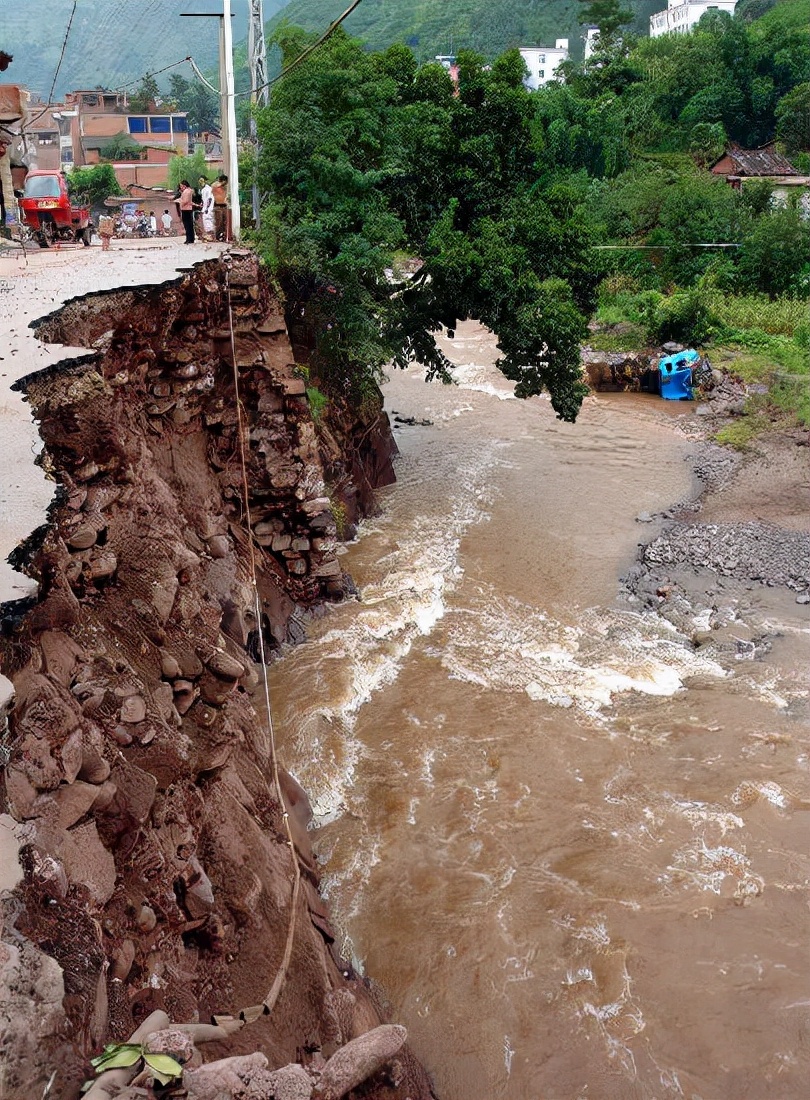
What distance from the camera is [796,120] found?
1549 inches

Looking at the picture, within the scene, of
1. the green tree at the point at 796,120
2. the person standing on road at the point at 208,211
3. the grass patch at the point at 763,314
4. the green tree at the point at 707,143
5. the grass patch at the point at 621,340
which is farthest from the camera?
the green tree at the point at 796,120

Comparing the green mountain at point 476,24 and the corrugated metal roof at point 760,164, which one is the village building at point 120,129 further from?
the corrugated metal roof at point 760,164

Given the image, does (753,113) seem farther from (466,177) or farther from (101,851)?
(101,851)

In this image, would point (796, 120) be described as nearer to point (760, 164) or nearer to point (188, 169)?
point (760, 164)

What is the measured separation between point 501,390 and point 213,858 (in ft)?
63.0

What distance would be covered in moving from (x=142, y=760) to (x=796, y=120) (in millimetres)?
43471

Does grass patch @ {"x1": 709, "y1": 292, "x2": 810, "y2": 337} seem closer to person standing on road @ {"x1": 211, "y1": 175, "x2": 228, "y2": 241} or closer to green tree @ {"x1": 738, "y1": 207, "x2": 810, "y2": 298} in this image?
green tree @ {"x1": 738, "y1": 207, "x2": 810, "y2": 298}

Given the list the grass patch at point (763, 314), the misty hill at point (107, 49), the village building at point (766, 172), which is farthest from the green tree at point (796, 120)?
the misty hill at point (107, 49)

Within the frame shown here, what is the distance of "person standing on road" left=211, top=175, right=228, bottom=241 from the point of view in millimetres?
16344

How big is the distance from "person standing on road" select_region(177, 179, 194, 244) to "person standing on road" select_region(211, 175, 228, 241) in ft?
1.65

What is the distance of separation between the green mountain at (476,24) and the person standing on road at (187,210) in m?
67.0

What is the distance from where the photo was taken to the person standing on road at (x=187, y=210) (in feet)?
50.6

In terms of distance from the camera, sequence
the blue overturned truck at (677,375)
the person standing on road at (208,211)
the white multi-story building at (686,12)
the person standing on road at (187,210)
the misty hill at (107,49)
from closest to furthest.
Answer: the person standing on road at (187,210), the person standing on road at (208,211), the blue overturned truck at (677,375), the white multi-story building at (686,12), the misty hill at (107,49)

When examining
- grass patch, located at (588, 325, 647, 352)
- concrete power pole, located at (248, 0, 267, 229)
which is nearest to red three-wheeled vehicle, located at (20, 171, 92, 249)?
concrete power pole, located at (248, 0, 267, 229)
